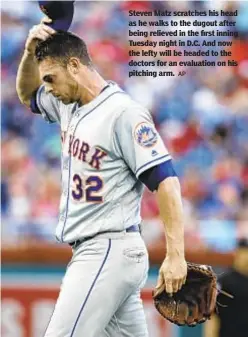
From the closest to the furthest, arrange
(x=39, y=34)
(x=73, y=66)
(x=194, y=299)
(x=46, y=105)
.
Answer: (x=73, y=66), (x=194, y=299), (x=39, y=34), (x=46, y=105)

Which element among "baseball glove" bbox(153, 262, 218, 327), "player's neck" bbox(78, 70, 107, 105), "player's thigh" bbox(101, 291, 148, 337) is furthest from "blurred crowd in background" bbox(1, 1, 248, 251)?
"player's neck" bbox(78, 70, 107, 105)

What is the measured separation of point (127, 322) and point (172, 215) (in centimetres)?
51

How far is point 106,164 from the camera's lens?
349 cm

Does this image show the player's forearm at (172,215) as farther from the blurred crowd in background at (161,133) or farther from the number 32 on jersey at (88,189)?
the blurred crowd in background at (161,133)

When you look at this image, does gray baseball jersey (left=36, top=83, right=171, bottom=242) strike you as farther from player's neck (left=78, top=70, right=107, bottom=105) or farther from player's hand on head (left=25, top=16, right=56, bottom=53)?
player's hand on head (left=25, top=16, right=56, bottom=53)

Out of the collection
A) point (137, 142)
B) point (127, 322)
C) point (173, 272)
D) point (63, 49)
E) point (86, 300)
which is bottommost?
point (127, 322)

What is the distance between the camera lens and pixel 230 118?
8172mm

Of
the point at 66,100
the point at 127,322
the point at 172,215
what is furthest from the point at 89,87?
the point at 127,322

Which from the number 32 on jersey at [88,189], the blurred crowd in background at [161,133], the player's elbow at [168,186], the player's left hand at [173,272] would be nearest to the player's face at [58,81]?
the number 32 on jersey at [88,189]

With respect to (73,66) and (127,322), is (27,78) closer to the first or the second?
(73,66)

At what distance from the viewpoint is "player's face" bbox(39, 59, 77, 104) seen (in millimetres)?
3551

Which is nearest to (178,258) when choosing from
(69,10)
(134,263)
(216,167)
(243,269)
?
(134,263)

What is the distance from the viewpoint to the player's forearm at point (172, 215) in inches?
131

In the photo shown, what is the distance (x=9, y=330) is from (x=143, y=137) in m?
3.91
